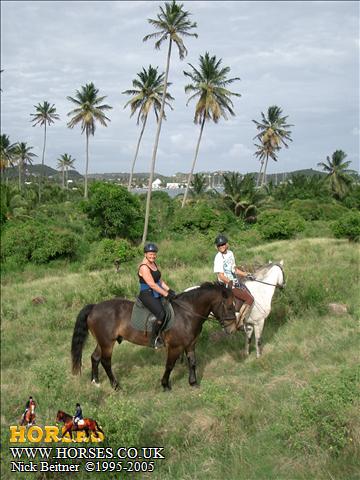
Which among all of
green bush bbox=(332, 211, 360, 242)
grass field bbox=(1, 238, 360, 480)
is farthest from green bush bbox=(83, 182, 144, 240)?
grass field bbox=(1, 238, 360, 480)

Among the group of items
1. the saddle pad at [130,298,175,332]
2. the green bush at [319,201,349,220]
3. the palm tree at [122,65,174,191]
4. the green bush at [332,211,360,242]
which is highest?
the palm tree at [122,65,174,191]

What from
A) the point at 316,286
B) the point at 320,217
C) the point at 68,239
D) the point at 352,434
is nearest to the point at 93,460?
the point at 352,434

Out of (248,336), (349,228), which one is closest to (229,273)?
(248,336)

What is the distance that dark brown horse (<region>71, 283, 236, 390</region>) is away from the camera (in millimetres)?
6898

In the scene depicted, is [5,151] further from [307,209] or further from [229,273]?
[229,273]

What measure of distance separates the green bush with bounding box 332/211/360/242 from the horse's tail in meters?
20.8

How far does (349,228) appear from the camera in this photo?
953 inches

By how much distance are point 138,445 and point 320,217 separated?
36.7 meters

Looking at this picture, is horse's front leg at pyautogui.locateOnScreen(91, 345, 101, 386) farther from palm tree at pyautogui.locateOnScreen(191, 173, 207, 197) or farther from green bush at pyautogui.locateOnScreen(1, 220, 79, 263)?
palm tree at pyautogui.locateOnScreen(191, 173, 207, 197)

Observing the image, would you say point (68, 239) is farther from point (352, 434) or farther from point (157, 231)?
point (352, 434)

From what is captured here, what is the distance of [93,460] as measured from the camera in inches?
179

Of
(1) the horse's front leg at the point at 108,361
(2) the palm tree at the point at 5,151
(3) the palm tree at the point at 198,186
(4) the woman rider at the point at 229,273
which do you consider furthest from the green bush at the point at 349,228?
(2) the palm tree at the point at 5,151

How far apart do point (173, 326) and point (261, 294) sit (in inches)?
87.8

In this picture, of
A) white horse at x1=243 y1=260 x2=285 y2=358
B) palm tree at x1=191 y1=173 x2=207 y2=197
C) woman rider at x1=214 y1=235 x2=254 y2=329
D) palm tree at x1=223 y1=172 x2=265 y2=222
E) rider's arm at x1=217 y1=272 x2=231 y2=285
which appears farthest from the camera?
palm tree at x1=191 y1=173 x2=207 y2=197
